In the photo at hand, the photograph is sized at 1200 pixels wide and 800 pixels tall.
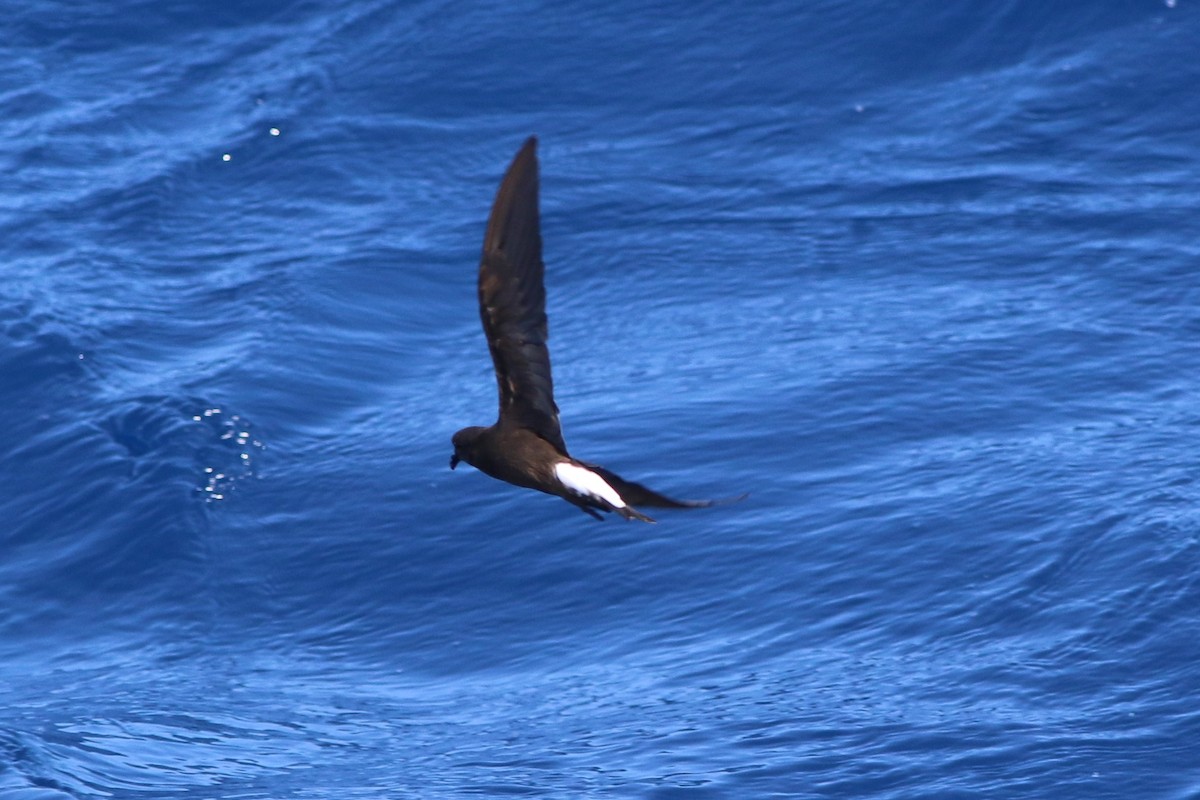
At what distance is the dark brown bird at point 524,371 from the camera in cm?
584

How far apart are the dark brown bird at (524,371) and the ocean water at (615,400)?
309 centimetres

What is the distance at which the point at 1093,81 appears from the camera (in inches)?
569

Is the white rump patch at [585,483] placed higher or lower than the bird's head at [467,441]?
lower

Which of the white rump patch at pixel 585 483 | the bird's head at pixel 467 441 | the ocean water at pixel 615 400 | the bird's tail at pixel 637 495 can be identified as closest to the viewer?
the bird's tail at pixel 637 495

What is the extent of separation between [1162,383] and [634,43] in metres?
5.50

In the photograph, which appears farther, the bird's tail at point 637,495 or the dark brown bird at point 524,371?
the dark brown bird at point 524,371

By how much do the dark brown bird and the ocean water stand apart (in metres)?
3.09

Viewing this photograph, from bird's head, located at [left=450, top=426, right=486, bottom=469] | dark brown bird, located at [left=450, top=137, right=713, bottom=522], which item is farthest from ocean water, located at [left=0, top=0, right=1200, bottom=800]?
dark brown bird, located at [left=450, top=137, right=713, bottom=522]

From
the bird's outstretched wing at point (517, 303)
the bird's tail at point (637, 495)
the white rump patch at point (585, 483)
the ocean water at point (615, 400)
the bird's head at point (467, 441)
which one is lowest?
the bird's tail at point (637, 495)

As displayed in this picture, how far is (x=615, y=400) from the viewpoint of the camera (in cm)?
1205

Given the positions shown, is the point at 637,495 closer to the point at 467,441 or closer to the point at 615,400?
the point at 467,441

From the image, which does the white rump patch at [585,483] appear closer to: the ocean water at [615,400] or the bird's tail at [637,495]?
the bird's tail at [637,495]

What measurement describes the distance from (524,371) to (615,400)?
19.5 ft

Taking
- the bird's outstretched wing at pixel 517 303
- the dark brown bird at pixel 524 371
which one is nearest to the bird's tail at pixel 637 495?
the dark brown bird at pixel 524 371
